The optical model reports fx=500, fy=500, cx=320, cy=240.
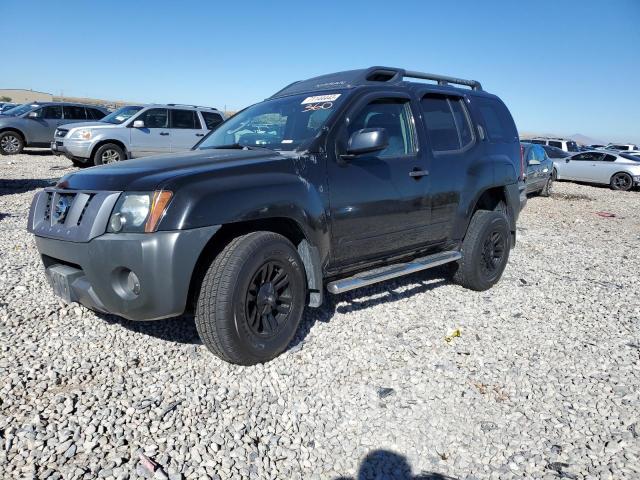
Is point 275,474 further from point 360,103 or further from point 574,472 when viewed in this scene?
point 360,103

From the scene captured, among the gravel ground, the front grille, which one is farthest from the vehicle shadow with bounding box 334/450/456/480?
the front grille

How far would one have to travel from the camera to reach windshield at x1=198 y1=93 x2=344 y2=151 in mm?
3775

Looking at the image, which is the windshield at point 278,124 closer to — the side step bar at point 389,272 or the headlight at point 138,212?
the side step bar at point 389,272

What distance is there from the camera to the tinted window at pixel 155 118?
43.3 feet

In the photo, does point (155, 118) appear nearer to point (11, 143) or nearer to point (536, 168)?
point (11, 143)

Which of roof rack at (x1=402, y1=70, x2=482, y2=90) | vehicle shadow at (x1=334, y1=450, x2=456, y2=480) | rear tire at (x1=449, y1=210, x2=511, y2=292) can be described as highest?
roof rack at (x1=402, y1=70, x2=482, y2=90)

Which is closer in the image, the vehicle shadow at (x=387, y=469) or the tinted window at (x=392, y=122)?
the vehicle shadow at (x=387, y=469)

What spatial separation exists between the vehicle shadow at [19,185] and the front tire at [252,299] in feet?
26.9

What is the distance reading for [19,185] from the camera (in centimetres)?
1055

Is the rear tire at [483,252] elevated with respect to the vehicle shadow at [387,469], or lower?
elevated

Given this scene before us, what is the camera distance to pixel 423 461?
2.46m

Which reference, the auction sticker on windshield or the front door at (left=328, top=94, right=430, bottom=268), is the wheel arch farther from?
the front door at (left=328, top=94, right=430, bottom=268)

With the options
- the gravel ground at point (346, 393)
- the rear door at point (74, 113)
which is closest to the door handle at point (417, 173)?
the gravel ground at point (346, 393)

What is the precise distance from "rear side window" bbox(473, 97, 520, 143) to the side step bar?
1394 mm
